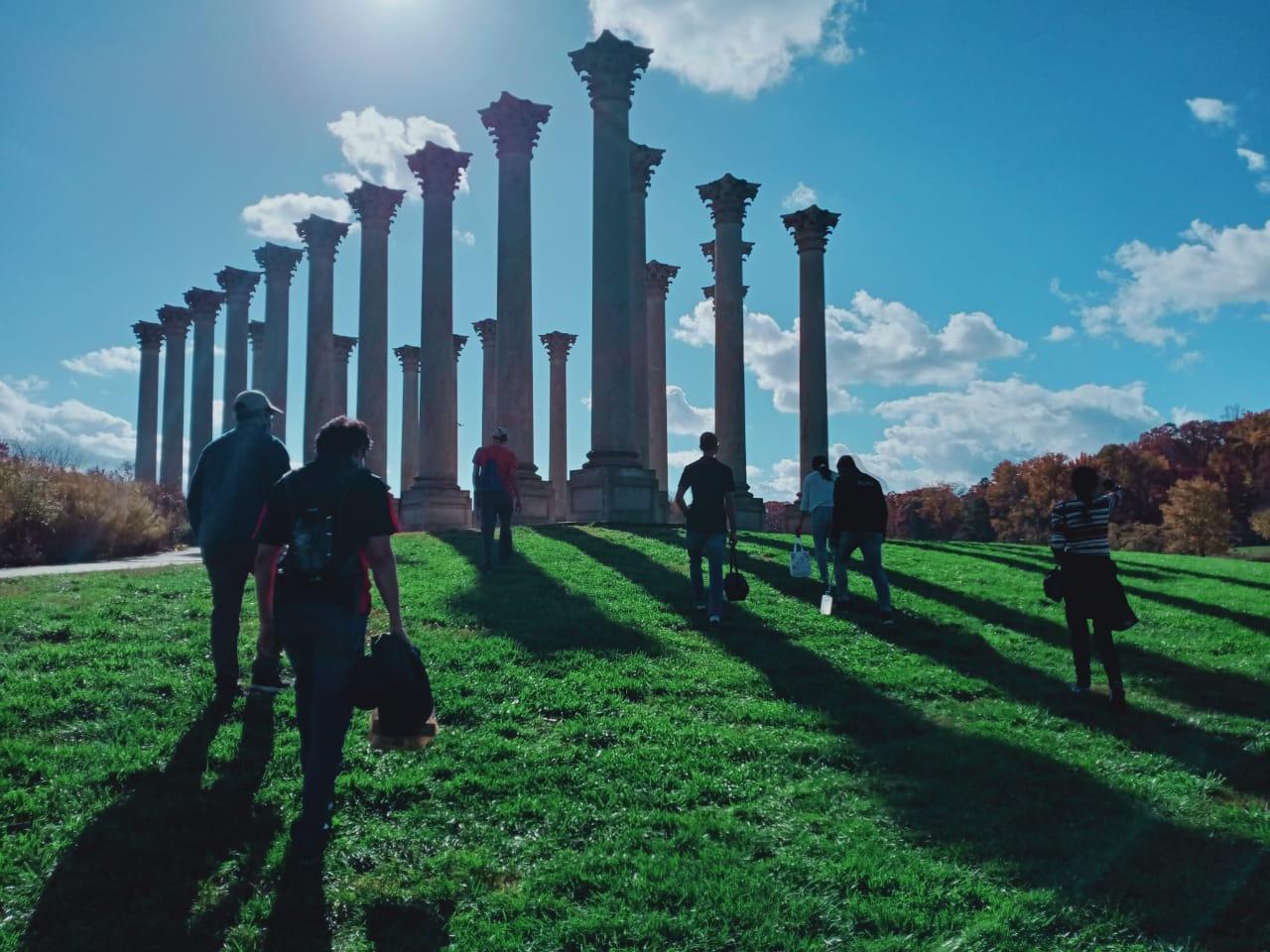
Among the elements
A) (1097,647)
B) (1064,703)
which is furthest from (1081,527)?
(1064,703)

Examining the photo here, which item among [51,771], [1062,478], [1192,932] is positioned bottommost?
[1192,932]

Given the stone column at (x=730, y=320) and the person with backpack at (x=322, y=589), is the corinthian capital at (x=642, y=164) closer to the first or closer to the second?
the stone column at (x=730, y=320)

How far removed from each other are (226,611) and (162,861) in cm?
350

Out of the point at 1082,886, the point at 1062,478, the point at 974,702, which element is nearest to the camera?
the point at 1082,886

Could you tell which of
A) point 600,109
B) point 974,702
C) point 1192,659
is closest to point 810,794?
point 974,702

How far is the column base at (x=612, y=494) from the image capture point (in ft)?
105

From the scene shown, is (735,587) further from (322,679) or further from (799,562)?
(322,679)

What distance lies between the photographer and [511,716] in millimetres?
9422

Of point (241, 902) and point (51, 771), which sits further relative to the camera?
point (51, 771)

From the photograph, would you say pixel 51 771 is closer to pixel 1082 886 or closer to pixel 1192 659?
pixel 1082 886

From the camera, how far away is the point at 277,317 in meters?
46.8

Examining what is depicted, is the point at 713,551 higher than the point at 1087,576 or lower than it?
higher

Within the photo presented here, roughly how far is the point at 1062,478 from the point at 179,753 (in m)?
94.2

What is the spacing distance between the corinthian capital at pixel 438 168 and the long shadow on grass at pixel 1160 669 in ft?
85.4
